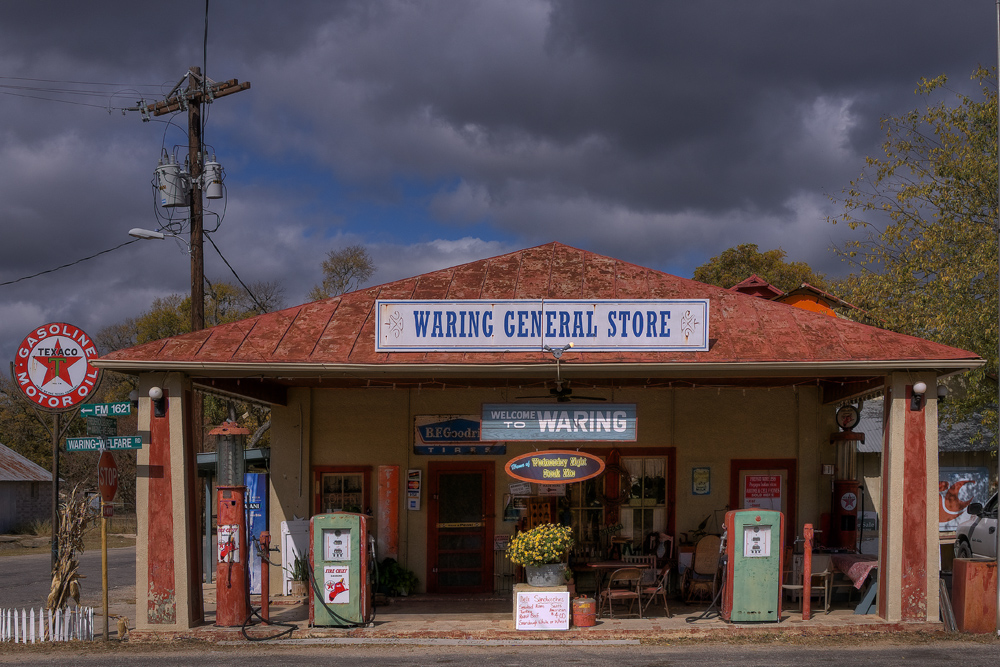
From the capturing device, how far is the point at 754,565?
454 inches

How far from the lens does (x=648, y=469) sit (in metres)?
14.5

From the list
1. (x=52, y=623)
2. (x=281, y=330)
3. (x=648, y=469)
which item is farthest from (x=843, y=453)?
(x=52, y=623)

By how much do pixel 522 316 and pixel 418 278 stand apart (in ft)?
7.68

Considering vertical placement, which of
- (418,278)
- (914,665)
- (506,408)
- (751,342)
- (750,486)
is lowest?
(914,665)

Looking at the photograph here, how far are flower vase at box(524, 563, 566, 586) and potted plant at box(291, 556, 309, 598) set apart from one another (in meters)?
4.38

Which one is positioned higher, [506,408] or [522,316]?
[522,316]

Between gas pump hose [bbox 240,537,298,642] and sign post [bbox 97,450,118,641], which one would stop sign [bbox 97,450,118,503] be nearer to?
sign post [bbox 97,450,118,641]

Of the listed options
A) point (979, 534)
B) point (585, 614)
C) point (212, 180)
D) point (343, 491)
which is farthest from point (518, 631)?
point (212, 180)

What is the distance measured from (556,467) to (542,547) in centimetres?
102

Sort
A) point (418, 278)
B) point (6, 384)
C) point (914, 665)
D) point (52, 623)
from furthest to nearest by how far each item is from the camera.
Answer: point (6, 384)
point (418, 278)
point (52, 623)
point (914, 665)

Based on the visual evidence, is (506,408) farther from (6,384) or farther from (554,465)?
(6,384)

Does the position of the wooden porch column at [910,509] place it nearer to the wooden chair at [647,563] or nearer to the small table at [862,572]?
the small table at [862,572]

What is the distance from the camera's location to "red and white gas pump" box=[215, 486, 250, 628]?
1148 cm

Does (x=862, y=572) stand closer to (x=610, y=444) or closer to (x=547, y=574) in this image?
(x=610, y=444)
